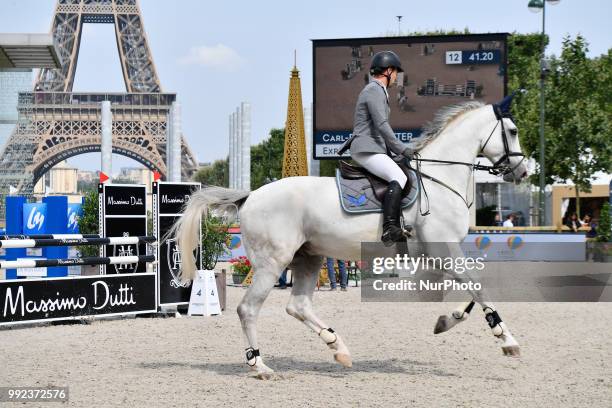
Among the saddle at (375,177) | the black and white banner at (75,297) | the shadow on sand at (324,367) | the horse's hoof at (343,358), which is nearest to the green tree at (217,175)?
the black and white banner at (75,297)

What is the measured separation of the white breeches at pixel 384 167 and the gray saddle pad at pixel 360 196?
6.0 inches

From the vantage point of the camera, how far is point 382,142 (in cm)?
905

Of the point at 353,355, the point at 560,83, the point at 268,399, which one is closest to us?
the point at 268,399

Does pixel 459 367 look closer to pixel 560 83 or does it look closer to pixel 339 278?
pixel 339 278

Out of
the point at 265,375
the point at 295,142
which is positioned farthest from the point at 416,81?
the point at 265,375

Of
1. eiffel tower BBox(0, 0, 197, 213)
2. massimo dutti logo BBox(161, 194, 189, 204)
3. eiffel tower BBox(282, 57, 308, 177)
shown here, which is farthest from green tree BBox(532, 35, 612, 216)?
eiffel tower BBox(0, 0, 197, 213)

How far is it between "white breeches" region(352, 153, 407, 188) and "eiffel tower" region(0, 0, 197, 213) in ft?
217

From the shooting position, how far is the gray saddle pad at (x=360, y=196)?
8922 millimetres

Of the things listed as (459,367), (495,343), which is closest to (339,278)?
(495,343)

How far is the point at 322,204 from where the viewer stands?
898cm

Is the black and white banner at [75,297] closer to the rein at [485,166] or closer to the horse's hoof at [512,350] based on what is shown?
the rein at [485,166]

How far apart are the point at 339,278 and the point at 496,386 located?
13495mm

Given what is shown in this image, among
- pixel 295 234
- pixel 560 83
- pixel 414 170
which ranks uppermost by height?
pixel 560 83

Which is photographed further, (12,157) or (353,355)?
(12,157)
